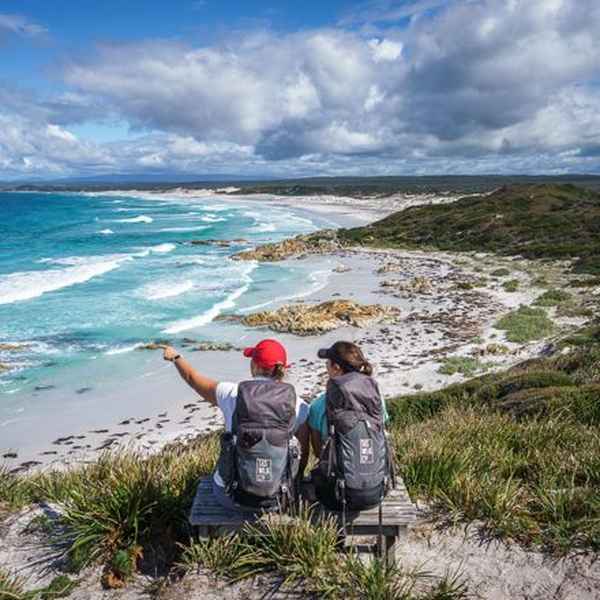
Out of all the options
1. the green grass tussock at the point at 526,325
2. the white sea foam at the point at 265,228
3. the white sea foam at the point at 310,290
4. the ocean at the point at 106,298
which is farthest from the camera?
the white sea foam at the point at 265,228

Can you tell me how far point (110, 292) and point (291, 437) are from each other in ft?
89.8

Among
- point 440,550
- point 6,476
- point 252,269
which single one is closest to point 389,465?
point 440,550

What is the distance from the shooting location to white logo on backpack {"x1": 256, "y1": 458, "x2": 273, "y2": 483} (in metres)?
4.03

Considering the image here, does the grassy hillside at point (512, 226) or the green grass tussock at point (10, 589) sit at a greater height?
the green grass tussock at point (10, 589)

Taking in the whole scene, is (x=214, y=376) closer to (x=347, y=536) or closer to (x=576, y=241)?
(x=347, y=536)

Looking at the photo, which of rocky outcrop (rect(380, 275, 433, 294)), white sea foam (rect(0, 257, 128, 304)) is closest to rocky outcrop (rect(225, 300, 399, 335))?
rocky outcrop (rect(380, 275, 433, 294))

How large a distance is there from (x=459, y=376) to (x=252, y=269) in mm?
23095

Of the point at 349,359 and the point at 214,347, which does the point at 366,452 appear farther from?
the point at 214,347

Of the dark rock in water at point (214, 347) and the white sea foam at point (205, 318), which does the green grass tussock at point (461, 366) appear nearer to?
the dark rock in water at point (214, 347)

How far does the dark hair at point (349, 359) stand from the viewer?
4.27m

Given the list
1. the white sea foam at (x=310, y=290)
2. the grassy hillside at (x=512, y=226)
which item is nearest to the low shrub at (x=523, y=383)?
the white sea foam at (x=310, y=290)

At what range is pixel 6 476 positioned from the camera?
611cm

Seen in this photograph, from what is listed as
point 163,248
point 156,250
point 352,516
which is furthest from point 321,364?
point 163,248

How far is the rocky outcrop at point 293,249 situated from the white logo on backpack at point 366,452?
36874 mm
